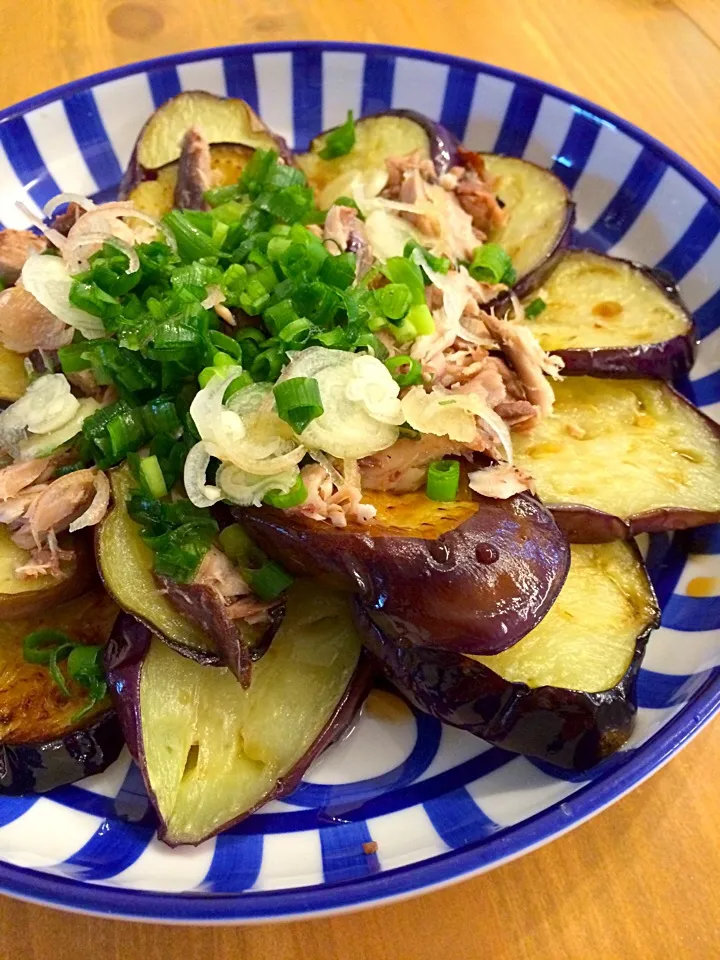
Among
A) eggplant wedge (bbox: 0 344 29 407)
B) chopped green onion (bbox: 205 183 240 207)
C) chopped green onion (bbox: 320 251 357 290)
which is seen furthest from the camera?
chopped green onion (bbox: 205 183 240 207)

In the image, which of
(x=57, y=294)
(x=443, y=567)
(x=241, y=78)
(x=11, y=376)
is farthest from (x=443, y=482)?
(x=241, y=78)

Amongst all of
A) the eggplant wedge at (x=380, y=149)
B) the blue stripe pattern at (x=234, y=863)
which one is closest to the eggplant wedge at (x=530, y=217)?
the eggplant wedge at (x=380, y=149)

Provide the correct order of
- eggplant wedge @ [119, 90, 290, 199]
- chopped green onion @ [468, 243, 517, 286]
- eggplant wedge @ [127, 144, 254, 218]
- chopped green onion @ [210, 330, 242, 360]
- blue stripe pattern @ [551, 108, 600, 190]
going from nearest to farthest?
chopped green onion @ [210, 330, 242, 360] → chopped green onion @ [468, 243, 517, 286] → eggplant wedge @ [127, 144, 254, 218] → eggplant wedge @ [119, 90, 290, 199] → blue stripe pattern @ [551, 108, 600, 190]

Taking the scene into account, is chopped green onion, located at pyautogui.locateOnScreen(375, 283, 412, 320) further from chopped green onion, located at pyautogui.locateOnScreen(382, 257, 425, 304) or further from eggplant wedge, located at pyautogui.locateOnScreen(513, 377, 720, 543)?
eggplant wedge, located at pyautogui.locateOnScreen(513, 377, 720, 543)

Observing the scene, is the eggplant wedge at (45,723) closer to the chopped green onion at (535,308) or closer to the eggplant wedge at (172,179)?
the eggplant wedge at (172,179)

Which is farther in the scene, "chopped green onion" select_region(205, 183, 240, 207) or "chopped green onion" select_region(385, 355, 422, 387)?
"chopped green onion" select_region(205, 183, 240, 207)

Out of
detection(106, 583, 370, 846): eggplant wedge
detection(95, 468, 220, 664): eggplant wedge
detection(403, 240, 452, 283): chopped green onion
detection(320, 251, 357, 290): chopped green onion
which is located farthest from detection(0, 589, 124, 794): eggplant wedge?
detection(403, 240, 452, 283): chopped green onion

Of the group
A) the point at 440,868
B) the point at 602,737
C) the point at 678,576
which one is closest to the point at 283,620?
the point at 440,868

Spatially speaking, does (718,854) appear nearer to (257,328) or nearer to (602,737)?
(602,737)
